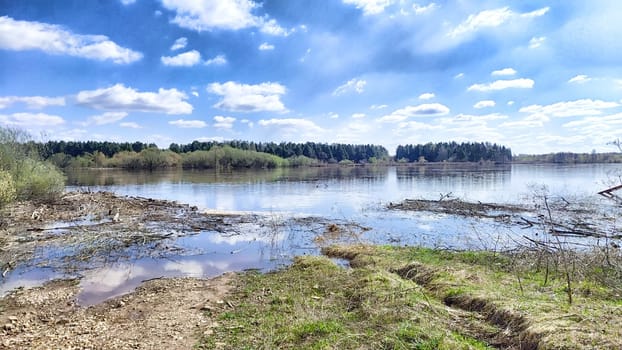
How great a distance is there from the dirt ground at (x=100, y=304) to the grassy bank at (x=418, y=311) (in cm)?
85

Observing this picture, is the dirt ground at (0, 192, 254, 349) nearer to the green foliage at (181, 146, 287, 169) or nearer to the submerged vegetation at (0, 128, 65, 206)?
the submerged vegetation at (0, 128, 65, 206)

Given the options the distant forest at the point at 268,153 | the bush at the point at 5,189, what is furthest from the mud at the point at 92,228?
the distant forest at the point at 268,153

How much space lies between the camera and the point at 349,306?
9.14m

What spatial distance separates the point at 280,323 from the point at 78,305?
19.4ft

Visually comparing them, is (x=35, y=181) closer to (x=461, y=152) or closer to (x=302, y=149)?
(x=302, y=149)

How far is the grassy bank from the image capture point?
6.62 m

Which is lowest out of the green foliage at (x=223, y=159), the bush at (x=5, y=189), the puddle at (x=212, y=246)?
the puddle at (x=212, y=246)

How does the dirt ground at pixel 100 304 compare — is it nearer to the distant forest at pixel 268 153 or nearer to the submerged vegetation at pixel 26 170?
the submerged vegetation at pixel 26 170

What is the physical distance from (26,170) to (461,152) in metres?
169

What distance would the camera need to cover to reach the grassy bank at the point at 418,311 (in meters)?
6.62

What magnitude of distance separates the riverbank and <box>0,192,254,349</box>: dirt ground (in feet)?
0.14

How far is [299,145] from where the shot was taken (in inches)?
7475

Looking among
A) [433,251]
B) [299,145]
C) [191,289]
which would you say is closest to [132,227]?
[191,289]

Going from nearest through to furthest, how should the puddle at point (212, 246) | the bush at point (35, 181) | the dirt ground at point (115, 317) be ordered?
1. the dirt ground at point (115, 317)
2. the puddle at point (212, 246)
3. the bush at point (35, 181)
